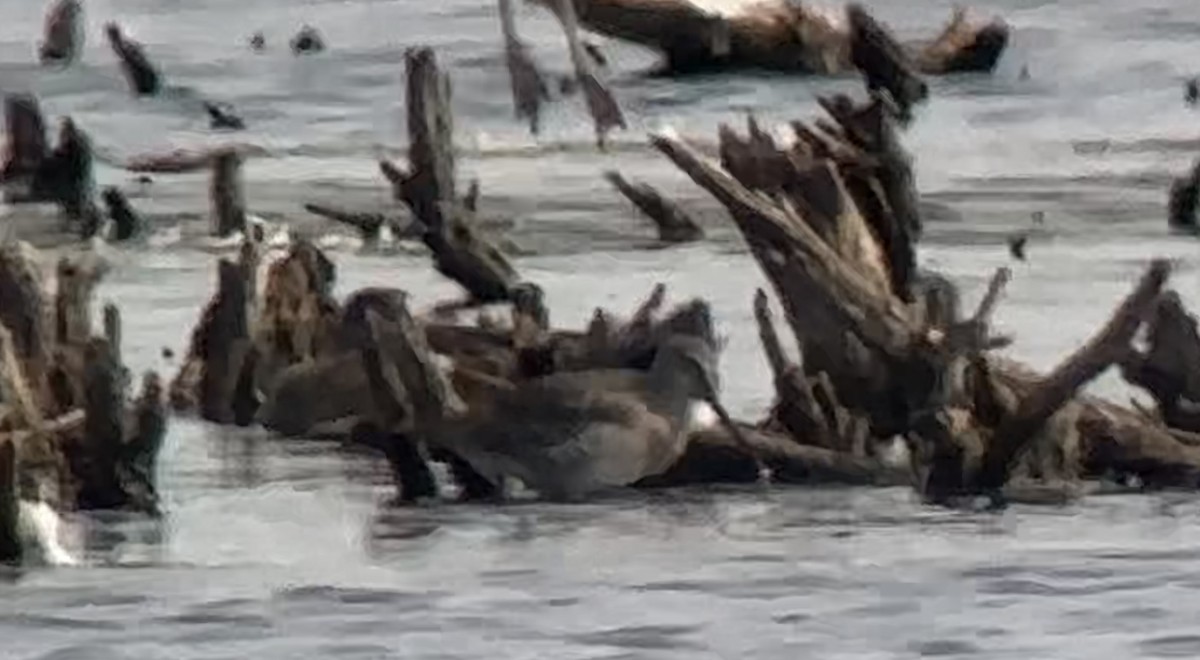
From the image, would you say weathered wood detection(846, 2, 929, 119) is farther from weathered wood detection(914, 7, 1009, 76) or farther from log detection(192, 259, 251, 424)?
log detection(192, 259, 251, 424)

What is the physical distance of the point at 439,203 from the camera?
17.7ft

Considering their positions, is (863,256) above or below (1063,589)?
above

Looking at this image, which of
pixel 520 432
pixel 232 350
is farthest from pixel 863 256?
pixel 232 350

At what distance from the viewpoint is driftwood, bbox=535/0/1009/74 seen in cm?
804

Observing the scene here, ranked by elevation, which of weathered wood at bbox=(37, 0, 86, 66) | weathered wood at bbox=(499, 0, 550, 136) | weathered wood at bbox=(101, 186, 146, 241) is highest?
weathered wood at bbox=(499, 0, 550, 136)

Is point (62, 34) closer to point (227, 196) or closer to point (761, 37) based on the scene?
point (227, 196)

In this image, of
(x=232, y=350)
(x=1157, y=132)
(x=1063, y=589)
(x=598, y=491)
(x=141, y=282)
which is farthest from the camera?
(x=1157, y=132)

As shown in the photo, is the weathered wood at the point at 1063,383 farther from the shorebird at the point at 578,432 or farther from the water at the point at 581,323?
the shorebird at the point at 578,432

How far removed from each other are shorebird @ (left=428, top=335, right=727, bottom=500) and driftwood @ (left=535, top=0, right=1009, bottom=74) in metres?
3.48

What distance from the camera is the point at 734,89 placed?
821 cm

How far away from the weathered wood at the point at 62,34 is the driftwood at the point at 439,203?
2.63 metres

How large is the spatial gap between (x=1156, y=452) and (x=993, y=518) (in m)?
0.31

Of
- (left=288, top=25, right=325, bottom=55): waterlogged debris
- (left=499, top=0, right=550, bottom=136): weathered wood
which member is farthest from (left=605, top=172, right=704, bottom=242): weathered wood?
(left=288, top=25, right=325, bottom=55): waterlogged debris

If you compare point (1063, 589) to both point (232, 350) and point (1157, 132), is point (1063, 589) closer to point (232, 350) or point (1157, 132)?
point (232, 350)
